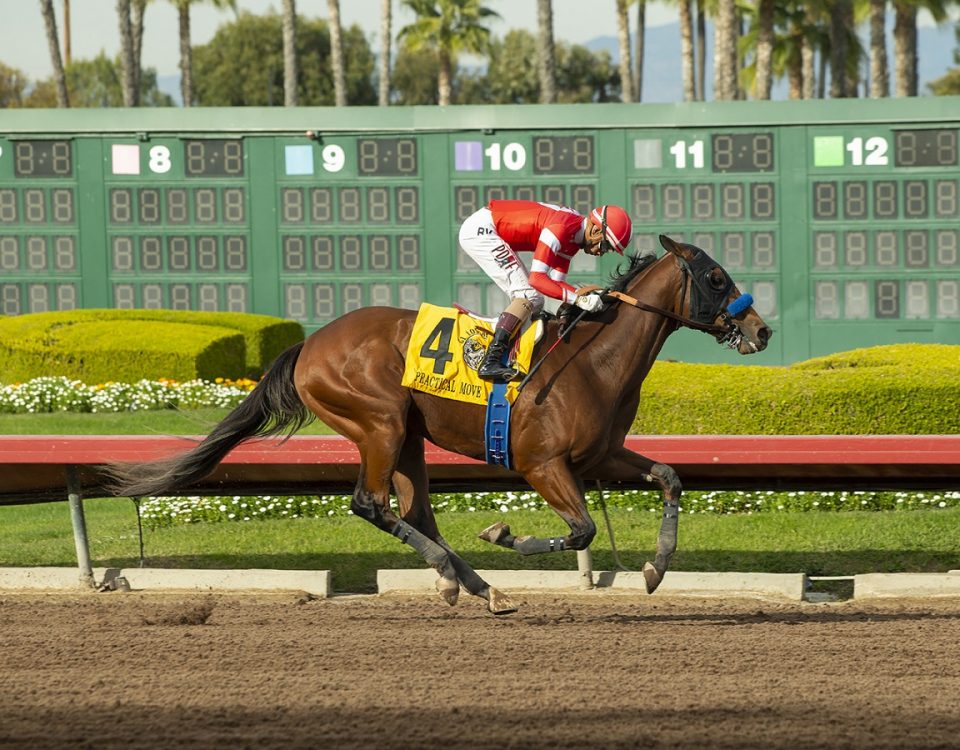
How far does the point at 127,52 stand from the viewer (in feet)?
112

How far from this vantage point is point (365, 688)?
495cm

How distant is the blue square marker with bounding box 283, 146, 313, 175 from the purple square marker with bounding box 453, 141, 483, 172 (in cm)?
162

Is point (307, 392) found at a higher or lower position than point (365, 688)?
higher

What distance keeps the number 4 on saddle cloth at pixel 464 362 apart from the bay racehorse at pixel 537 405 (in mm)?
55

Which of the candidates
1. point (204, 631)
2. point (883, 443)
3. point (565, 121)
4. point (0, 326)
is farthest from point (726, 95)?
point (204, 631)

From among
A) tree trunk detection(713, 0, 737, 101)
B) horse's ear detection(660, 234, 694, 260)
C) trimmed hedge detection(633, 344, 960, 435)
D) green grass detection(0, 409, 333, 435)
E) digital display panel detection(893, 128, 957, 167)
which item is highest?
tree trunk detection(713, 0, 737, 101)

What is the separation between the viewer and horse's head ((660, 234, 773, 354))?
6.48 metres

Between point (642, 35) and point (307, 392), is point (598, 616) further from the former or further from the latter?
point (642, 35)

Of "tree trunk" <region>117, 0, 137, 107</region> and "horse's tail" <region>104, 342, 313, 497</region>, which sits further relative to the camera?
"tree trunk" <region>117, 0, 137, 107</region>

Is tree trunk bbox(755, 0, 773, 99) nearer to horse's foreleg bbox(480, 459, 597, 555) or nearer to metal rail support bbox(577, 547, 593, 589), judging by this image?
metal rail support bbox(577, 547, 593, 589)

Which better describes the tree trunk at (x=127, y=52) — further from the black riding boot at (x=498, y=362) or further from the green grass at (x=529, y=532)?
the black riding boot at (x=498, y=362)

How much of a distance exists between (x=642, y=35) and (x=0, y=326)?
32.2 metres

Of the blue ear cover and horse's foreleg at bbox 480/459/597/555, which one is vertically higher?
the blue ear cover

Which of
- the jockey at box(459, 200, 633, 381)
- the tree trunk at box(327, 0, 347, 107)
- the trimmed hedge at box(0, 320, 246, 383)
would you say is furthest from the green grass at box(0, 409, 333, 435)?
the tree trunk at box(327, 0, 347, 107)
